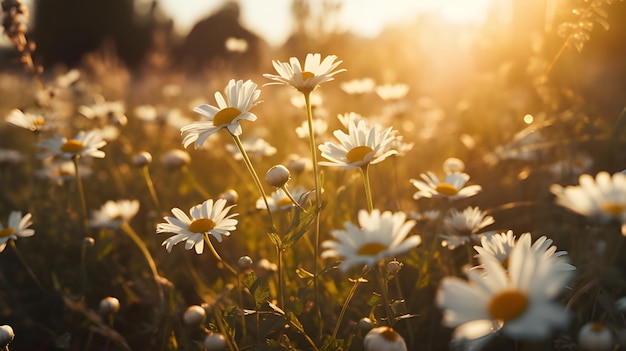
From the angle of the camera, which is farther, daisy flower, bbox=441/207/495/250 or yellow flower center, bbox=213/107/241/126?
daisy flower, bbox=441/207/495/250

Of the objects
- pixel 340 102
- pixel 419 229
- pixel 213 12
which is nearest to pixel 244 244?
pixel 419 229

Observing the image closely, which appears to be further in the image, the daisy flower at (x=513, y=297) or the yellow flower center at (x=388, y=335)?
the yellow flower center at (x=388, y=335)

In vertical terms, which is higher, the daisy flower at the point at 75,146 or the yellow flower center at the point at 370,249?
the daisy flower at the point at 75,146

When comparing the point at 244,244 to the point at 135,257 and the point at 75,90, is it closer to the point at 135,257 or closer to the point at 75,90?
the point at 135,257

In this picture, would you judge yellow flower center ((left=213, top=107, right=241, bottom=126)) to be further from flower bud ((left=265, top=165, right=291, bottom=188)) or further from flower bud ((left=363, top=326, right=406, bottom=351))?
flower bud ((left=363, top=326, right=406, bottom=351))

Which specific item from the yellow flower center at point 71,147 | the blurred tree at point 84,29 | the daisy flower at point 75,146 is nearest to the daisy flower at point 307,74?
the daisy flower at point 75,146

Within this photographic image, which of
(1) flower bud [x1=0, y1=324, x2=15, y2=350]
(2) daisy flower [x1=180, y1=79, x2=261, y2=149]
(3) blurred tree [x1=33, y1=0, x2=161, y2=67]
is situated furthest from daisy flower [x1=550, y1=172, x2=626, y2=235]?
(3) blurred tree [x1=33, y1=0, x2=161, y2=67]

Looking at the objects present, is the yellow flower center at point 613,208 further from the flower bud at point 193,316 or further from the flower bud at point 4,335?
the flower bud at point 4,335
